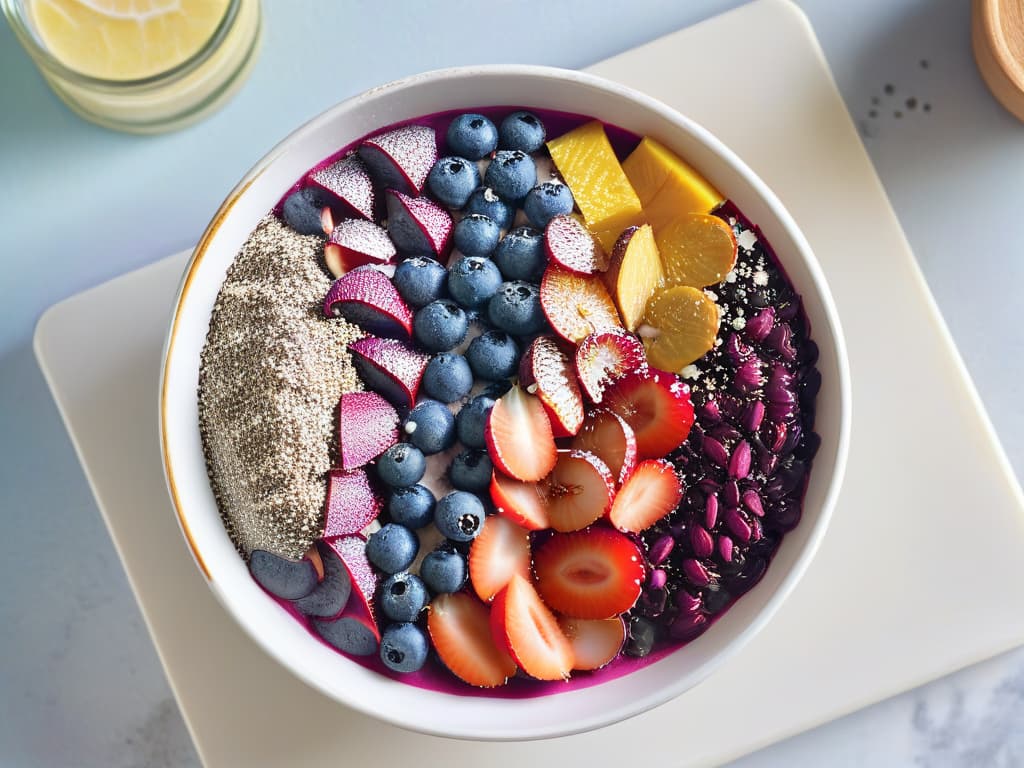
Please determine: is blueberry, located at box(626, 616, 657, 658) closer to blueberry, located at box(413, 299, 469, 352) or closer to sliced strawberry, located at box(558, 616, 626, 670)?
sliced strawberry, located at box(558, 616, 626, 670)

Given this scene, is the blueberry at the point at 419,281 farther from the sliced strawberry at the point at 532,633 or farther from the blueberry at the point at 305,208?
the sliced strawberry at the point at 532,633

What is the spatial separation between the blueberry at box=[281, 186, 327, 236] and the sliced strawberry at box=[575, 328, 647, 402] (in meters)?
0.34

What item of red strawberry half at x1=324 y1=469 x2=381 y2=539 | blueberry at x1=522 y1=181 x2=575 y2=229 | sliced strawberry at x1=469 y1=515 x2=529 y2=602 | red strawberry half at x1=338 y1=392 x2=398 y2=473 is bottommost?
sliced strawberry at x1=469 y1=515 x2=529 y2=602

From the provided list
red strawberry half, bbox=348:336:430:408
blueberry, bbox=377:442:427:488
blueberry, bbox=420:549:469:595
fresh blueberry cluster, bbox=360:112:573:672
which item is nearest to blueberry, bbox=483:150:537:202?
fresh blueberry cluster, bbox=360:112:573:672

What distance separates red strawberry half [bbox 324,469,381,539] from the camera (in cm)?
101

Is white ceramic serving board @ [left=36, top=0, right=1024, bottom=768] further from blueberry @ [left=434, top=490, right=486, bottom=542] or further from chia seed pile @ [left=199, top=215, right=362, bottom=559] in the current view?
blueberry @ [left=434, top=490, right=486, bottom=542]

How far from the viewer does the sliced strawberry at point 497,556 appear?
1.03 metres

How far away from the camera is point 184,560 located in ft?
4.11

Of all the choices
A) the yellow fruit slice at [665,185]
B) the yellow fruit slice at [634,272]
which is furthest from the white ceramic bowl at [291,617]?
the yellow fruit slice at [634,272]

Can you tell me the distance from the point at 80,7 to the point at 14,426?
596 millimetres

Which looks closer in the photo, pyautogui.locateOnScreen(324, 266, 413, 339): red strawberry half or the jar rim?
pyautogui.locateOnScreen(324, 266, 413, 339): red strawberry half

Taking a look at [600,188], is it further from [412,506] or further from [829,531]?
[829,531]

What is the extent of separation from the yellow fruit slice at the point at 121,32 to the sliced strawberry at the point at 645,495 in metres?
0.83

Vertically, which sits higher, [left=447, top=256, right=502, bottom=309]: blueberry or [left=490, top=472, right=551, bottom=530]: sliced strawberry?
[left=447, top=256, right=502, bottom=309]: blueberry
